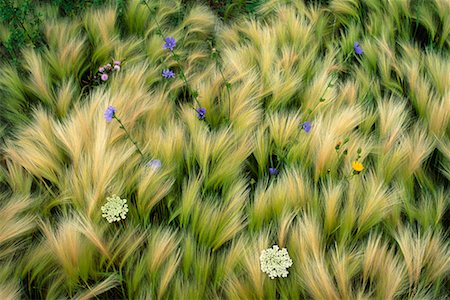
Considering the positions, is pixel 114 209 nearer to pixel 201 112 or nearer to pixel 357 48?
pixel 201 112

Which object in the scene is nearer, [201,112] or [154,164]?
[154,164]

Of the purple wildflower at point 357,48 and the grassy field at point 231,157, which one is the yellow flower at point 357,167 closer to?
the grassy field at point 231,157

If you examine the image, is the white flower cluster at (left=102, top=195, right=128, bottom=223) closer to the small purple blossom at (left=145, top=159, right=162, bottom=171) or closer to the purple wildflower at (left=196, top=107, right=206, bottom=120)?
the small purple blossom at (left=145, top=159, right=162, bottom=171)

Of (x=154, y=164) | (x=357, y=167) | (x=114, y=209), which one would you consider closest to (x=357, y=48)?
(x=357, y=167)

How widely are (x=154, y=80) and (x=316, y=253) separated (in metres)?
0.88

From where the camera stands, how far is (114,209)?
130 cm

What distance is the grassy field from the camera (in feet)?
3.98

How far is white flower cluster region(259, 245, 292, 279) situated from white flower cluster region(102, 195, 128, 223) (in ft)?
1.20

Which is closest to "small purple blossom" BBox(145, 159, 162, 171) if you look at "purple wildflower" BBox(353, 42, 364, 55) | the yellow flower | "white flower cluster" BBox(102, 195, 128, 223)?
"white flower cluster" BBox(102, 195, 128, 223)

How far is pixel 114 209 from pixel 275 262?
418 mm

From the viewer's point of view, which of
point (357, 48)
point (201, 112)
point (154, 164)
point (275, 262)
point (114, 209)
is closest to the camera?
point (275, 262)

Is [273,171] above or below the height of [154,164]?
below

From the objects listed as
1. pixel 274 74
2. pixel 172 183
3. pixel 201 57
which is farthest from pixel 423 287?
pixel 201 57

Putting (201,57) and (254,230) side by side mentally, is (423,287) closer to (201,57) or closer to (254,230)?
(254,230)
